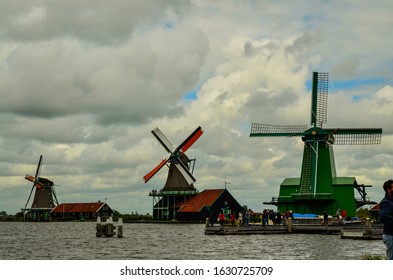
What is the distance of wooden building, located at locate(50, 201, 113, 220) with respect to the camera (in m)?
102

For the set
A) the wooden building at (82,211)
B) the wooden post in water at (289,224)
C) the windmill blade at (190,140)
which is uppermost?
the windmill blade at (190,140)

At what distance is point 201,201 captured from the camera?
244 ft

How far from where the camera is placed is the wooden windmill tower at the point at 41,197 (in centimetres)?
10944

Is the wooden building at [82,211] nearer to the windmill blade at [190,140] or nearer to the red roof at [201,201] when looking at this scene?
the red roof at [201,201]

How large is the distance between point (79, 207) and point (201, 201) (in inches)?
1441

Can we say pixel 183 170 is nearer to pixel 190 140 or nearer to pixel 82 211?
pixel 190 140

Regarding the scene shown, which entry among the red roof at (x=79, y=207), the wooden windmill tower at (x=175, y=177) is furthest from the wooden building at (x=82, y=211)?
the wooden windmill tower at (x=175, y=177)

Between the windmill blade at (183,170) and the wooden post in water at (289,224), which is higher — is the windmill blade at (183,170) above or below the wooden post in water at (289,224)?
above

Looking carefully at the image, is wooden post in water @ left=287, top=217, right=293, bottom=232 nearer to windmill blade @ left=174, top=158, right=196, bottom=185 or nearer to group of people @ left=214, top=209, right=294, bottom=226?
group of people @ left=214, top=209, right=294, bottom=226

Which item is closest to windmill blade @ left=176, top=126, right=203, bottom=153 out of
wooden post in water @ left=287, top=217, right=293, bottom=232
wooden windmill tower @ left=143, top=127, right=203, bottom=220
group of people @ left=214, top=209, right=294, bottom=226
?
wooden windmill tower @ left=143, top=127, right=203, bottom=220

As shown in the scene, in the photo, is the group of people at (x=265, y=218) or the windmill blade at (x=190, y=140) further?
the windmill blade at (x=190, y=140)

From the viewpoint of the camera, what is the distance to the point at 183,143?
76.5 metres
